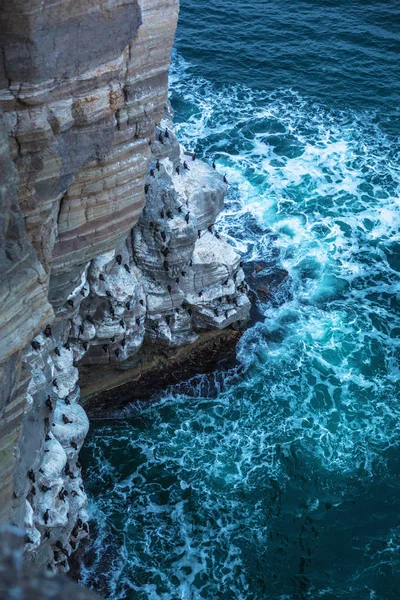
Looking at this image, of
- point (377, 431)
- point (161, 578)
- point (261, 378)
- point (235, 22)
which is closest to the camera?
point (161, 578)

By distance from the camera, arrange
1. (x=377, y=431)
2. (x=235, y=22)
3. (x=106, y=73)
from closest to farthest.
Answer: (x=106, y=73)
(x=377, y=431)
(x=235, y=22)

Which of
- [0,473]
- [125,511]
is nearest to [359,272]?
[125,511]

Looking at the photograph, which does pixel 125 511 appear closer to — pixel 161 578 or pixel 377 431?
pixel 161 578

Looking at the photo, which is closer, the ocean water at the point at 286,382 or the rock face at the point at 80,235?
the rock face at the point at 80,235

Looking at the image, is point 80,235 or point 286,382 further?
point 286,382

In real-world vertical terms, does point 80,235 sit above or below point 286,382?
above
